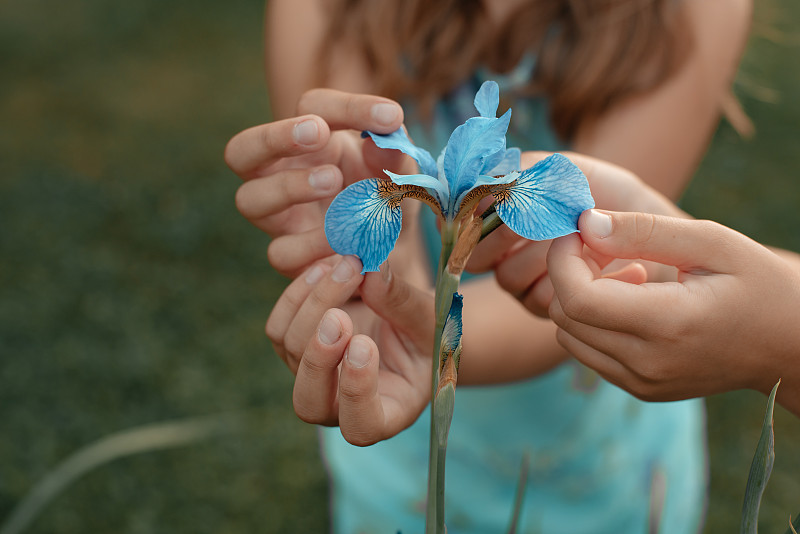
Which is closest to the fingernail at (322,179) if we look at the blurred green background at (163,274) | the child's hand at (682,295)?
the child's hand at (682,295)

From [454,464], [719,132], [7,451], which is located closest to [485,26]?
[454,464]

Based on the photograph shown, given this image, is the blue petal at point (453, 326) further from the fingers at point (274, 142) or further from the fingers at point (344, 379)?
the fingers at point (274, 142)

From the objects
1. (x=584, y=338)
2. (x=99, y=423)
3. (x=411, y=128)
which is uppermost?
(x=411, y=128)

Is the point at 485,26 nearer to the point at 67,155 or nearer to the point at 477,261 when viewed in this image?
the point at 477,261

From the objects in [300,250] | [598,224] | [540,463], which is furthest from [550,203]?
[540,463]

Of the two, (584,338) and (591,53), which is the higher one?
(591,53)
